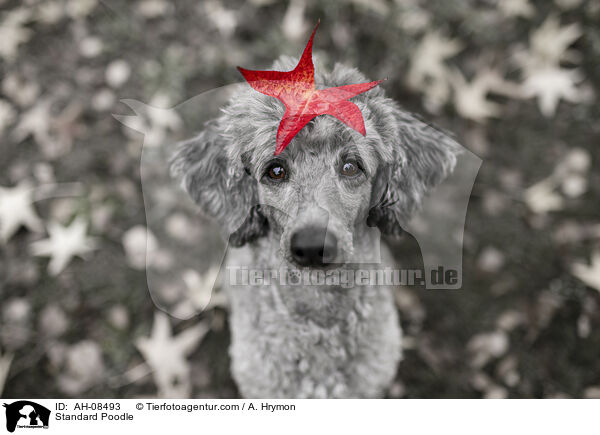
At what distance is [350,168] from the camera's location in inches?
52.9

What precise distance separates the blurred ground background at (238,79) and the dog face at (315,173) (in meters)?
0.95

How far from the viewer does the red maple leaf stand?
1218mm

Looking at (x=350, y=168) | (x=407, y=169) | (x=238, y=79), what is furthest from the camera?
(x=238, y=79)

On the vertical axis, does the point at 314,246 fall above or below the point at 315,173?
below

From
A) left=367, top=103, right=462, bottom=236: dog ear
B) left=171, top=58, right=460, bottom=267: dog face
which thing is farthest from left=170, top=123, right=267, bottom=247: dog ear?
left=367, top=103, right=462, bottom=236: dog ear

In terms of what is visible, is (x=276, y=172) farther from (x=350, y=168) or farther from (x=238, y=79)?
(x=238, y=79)

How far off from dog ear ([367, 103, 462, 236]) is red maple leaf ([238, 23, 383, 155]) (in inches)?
9.1

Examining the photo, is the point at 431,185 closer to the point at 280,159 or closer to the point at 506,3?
the point at 280,159

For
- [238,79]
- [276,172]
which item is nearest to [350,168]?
[276,172]

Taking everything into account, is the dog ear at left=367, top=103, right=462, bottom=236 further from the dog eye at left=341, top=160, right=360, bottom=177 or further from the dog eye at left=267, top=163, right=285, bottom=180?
the dog eye at left=267, top=163, right=285, bottom=180

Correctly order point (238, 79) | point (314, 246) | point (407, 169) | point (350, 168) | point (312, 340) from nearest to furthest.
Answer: point (314, 246)
point (350, 168)
point (407, 169)
point (312, 340)
point (238, 79)

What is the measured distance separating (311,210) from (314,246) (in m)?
0.12
